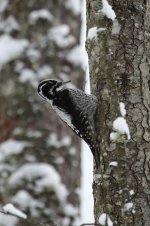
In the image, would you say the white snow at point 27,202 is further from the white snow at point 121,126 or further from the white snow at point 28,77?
the white snow at point 121,126

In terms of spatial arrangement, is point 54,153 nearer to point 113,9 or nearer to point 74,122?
point 74,122

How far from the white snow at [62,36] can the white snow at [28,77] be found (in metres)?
0.40

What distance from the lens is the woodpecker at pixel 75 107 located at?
A: 123 inches

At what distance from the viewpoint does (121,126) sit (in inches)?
114

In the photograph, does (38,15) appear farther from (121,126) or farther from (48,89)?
(121,126)

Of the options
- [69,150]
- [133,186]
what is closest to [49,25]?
[69,150]

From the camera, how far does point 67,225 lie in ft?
17.1

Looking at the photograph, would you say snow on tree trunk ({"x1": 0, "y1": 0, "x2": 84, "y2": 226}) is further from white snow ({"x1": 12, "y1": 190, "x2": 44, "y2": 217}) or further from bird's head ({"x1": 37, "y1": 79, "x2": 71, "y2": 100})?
bird's head ({"x1": 37, "y1": 79, "x2": 71, "y2": 100})

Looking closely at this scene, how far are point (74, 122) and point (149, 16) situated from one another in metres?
0.76

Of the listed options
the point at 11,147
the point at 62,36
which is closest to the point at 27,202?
the point at 11,147

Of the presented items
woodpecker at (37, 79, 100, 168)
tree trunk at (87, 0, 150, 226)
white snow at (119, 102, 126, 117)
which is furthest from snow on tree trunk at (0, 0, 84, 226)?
white snow at (119, 102, 126, 117)

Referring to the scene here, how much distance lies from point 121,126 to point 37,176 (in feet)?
7.81

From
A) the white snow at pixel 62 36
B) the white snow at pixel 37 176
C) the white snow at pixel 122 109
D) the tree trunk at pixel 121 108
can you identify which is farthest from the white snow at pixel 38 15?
the white snow at pixel 122 109

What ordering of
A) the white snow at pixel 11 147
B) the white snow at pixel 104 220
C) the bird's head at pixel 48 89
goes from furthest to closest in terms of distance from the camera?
the white snow at pixel 11 147 < the bird's head at pixel 48 89 < the white snow at pixel 104 220
